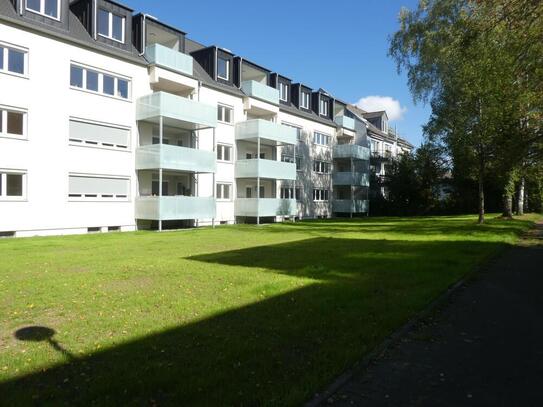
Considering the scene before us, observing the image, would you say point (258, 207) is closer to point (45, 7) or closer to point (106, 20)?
point (106, 20)

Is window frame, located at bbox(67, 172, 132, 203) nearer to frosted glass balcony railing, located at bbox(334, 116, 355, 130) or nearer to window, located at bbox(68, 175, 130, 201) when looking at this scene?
window, located at bbox(68, 175, 130, 201)

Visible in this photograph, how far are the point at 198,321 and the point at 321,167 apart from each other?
136 ft

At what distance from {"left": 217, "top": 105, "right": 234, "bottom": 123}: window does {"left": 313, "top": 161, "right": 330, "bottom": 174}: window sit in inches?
529

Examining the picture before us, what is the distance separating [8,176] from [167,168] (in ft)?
25.6

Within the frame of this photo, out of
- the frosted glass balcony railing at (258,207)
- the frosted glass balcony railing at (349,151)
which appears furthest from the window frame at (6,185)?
the frosted glass balcony railing at (349,151)

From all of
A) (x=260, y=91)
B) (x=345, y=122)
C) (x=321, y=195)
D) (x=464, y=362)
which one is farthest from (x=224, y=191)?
(x=464, y=362)

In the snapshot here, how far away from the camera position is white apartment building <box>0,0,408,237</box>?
70.4 ft

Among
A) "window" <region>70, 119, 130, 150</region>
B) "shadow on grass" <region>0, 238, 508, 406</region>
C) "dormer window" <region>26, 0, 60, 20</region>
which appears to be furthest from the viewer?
"window" <region>70, 119, 130, 150</region>

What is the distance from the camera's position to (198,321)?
629 centimetres

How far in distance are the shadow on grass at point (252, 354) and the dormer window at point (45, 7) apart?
20.3m

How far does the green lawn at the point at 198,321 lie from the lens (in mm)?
4152

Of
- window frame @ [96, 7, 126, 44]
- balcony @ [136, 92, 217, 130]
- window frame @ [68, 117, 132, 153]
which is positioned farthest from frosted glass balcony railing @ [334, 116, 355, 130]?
window frame @ [68, 117, 132, 153]

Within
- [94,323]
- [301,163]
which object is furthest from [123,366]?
[301,163]

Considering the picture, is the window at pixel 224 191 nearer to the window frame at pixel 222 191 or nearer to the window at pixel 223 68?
the window frame at pixel 222 191
